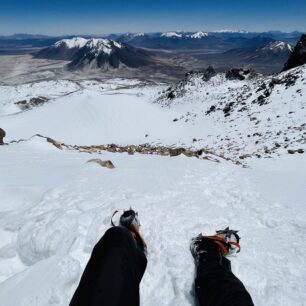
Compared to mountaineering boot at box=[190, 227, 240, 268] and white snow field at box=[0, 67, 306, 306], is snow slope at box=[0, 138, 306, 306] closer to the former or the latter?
white snow field at box=[0, 67, 306, 306]

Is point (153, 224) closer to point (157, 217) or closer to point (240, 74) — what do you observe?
point (157, 217)

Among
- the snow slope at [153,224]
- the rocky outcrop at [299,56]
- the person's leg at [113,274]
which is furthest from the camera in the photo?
the rocky outcrop at [299,56]

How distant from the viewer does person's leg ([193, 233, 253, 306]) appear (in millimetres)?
3396

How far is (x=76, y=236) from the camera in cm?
505

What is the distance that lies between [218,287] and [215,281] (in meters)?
0.17

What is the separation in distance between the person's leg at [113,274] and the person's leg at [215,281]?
871 millimetres

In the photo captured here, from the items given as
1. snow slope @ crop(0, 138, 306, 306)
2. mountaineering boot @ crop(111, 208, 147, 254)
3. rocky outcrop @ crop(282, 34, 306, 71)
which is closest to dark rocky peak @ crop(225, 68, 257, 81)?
rocky outcrop @ crop(282, 34, 306, 71)

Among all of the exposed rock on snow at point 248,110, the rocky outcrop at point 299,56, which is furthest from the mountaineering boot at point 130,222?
the rocky outcrop at point 299,56

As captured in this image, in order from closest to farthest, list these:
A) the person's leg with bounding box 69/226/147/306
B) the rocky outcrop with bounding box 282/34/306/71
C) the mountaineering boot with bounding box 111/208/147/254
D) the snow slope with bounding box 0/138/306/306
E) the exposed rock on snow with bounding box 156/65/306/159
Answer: the person's leg with bounding box 69/226/147/306
the snow slope with bounding box 0/138/306/306
the mountaineering boot with bounding box 111/208/147/254
the exposed rock on snow with bounding box 156/65/306/159
the rocky outcrop with bounding box 282/34/306/71

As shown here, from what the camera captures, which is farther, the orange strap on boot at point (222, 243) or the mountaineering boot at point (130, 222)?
the mountaineering boot at point (130, 222)

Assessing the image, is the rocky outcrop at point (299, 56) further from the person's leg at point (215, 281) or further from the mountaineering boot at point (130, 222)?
the person's leg at point (215, 281)

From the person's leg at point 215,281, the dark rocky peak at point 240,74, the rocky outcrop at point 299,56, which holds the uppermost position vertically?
the person's leg at point 215,281

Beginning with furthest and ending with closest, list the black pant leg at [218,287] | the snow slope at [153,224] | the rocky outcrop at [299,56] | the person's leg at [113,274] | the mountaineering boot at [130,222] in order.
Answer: the rocky outcrop at [299,56] → the mountaineering boot at [130,222] → the snow slope at [153,224] → the black pant leg at [218,287] → the person's leg at [113,274]

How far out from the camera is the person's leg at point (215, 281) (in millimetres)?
3396
